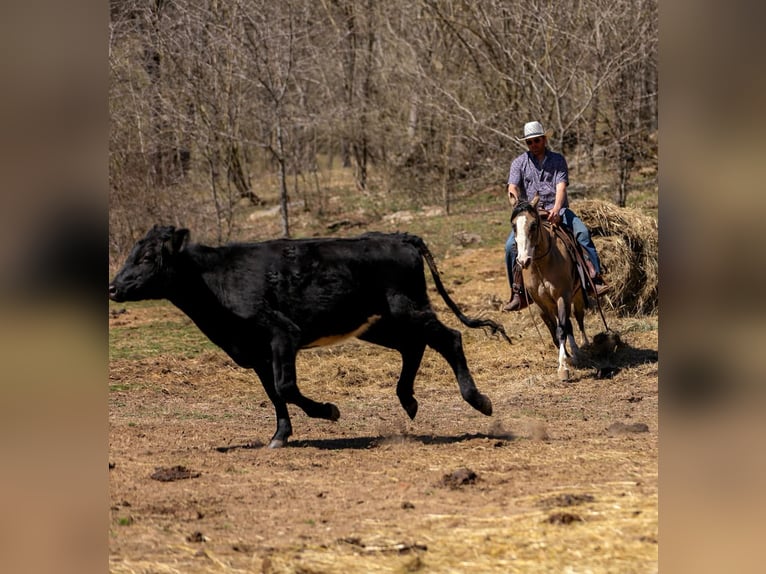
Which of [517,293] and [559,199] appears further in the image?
[517,293]

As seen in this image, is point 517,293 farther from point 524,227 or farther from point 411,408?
point 411,408

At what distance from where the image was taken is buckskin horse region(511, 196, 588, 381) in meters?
13.1

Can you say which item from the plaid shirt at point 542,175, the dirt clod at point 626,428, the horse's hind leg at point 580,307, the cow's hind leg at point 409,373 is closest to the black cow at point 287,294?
the cow's hind leg at point 409,373

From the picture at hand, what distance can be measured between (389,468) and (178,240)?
9.33 ft

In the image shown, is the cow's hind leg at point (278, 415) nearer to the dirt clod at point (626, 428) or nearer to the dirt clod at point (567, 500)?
the dirt clod at point (626, 428)

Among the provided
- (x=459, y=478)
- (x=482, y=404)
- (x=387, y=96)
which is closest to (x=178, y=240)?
(x=482, y=404)

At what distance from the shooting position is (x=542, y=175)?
13289 millimetres

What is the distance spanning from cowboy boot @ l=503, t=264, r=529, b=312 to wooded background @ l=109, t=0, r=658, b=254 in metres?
8.14

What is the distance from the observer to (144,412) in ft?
38.8

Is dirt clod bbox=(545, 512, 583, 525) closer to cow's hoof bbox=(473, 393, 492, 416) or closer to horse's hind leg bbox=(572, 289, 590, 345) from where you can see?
cow's hoof bbox=(473, 393, 492, 416)
